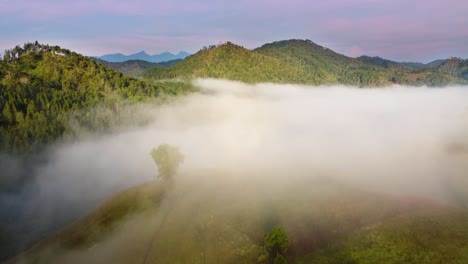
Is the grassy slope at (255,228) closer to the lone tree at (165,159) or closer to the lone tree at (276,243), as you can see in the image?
the lone tree at (276,243)

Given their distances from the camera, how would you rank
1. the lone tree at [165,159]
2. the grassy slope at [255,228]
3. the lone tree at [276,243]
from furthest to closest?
the lone tree at [165,159] < the grassy slope at [255,228] < the lone tree at [276,243]

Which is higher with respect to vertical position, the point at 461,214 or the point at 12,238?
the point at 461,214

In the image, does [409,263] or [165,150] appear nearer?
[409,263]

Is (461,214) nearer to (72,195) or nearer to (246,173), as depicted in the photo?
(246,173)

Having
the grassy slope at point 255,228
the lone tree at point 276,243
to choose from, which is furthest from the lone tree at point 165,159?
the lone tree at point 276,243

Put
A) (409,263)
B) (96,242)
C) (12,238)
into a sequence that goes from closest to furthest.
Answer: (409,263) → (96,242) → (12,238)

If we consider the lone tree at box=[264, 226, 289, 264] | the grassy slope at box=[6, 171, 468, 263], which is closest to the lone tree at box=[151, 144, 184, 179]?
the grassy slope at box=[6, 171, 468, 263]

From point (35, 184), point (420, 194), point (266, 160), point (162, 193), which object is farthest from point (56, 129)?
point (420, 194)
